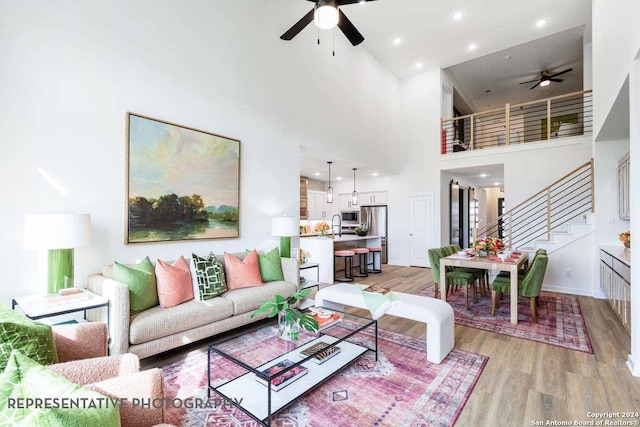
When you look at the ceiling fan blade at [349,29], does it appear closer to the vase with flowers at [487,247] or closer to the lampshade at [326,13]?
the lampshade at [326,13]

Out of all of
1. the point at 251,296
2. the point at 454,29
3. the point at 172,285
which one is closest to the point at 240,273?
the point at 251,296

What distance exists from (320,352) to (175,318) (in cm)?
141

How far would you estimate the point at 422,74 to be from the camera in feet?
27.3

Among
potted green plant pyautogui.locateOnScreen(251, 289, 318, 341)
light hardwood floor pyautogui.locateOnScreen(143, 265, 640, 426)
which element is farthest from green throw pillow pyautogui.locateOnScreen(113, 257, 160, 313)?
potted green plant pyautogui.locateOnScreen(251, 289, 318, 341)

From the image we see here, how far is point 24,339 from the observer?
126cm

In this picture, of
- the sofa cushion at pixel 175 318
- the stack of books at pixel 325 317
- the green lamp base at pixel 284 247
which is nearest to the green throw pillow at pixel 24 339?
the sofa cushion at pixel 175 318

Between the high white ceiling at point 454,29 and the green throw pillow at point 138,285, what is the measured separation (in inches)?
158

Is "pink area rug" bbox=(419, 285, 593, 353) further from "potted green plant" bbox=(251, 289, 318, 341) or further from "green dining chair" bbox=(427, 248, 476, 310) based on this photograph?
"potted green plant" bbox=(251, 289, 318, 341)

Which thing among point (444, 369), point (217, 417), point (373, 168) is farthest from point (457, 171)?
point (217, 417)

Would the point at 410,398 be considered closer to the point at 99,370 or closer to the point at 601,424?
the point at 601,424

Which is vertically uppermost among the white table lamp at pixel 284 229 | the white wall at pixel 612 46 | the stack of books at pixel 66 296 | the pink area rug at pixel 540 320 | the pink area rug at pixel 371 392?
the white wall at pixel 612 46

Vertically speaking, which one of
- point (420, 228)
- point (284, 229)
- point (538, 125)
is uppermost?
point (538, 125)

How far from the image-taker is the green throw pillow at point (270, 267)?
3914mm

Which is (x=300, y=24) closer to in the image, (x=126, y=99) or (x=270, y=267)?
(x=126, y=99)
